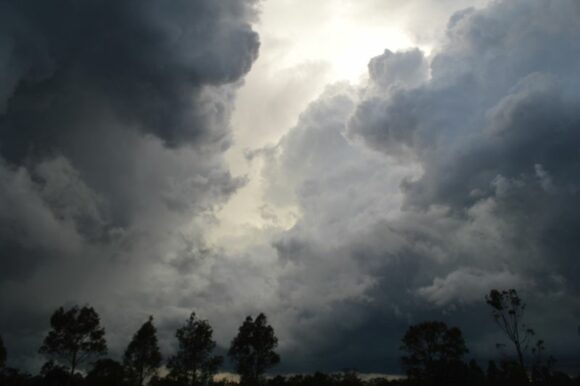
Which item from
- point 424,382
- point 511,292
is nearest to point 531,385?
point 424,382

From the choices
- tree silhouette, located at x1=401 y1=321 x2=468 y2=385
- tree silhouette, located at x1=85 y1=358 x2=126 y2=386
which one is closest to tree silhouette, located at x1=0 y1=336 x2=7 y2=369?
tree silhouette, located at x1=85 y1=358 x2=126 y2=386

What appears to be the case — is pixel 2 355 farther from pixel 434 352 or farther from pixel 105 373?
pixel 434 352

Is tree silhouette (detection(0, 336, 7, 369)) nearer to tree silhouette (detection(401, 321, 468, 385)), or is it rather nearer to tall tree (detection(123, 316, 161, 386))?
tall tree (detection(123, 316, 161, 386))

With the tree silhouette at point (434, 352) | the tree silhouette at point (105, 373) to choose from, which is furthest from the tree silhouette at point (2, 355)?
the tree silhouette at point (434, 352)

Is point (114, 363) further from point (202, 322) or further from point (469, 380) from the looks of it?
point (469, 380)

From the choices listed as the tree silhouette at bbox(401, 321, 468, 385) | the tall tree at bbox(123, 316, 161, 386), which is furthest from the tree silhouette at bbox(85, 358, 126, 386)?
the tree silhouette at bbox(401, 321, 468, 385)

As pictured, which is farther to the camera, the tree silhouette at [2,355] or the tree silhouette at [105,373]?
the tree silhouette at [105,373]

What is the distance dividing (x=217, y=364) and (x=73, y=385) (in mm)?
23035

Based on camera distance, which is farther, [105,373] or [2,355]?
[105,373]

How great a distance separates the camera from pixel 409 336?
7931cm

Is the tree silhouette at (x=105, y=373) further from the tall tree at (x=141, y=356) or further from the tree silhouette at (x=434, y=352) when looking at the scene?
the tree silhouette at (x=434, y=352)

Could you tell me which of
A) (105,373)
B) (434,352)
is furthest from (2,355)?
(434,352)

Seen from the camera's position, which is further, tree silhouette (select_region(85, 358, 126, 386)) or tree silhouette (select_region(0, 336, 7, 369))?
tree silhouette (select_region(85, 358, 126, 386))

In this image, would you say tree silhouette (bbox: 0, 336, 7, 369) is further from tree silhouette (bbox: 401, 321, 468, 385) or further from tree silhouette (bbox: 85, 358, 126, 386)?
tree silhouette (bbox: 401, 321, 468, 385)
